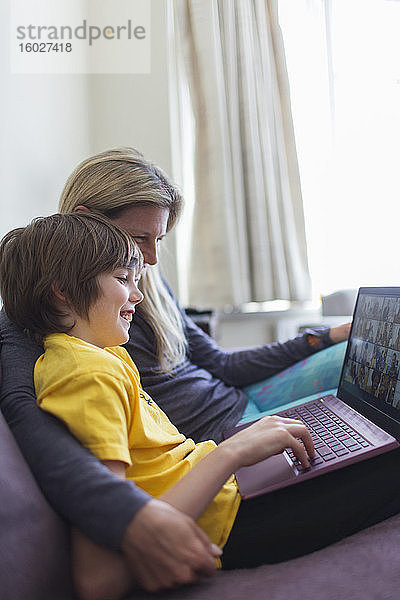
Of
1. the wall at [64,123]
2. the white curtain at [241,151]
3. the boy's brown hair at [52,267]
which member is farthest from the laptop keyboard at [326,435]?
the white curtain at [241,151]

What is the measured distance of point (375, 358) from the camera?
97cm

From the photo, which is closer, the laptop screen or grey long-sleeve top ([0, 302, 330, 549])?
grey long-sleeve top ([0, 302, 330, 549])

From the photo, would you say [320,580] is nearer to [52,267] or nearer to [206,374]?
[52,267]

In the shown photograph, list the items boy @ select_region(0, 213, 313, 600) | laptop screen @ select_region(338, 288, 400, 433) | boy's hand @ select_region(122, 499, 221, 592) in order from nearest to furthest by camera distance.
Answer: boy's hand @ select_region(122, 499, 221, 592), boy @ select_region(0, 213, 313, 600), laptop screen @ select_region(338, 288, 400, 433)

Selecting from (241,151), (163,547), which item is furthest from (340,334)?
(241,151)

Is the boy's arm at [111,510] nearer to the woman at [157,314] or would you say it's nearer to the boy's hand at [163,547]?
the boy's hand at [163,547]

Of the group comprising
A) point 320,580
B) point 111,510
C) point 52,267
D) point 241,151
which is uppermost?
point 241,151

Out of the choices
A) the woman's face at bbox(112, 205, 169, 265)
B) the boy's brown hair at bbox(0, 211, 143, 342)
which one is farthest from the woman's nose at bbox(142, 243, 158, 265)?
the boy's brown hair at bbox(0, 211, 143, 342)

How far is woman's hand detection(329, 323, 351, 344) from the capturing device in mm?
1332

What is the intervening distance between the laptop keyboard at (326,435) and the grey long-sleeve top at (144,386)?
0.20m

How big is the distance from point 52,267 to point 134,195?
12.3 inches

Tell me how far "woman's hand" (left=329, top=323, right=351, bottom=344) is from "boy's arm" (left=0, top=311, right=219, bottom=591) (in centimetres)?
87

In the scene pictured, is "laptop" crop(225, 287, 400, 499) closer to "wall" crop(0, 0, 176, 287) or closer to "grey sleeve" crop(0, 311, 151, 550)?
"grey sleeve" crop(0, 311, 151, 550)

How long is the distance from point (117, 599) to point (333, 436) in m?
0.41
